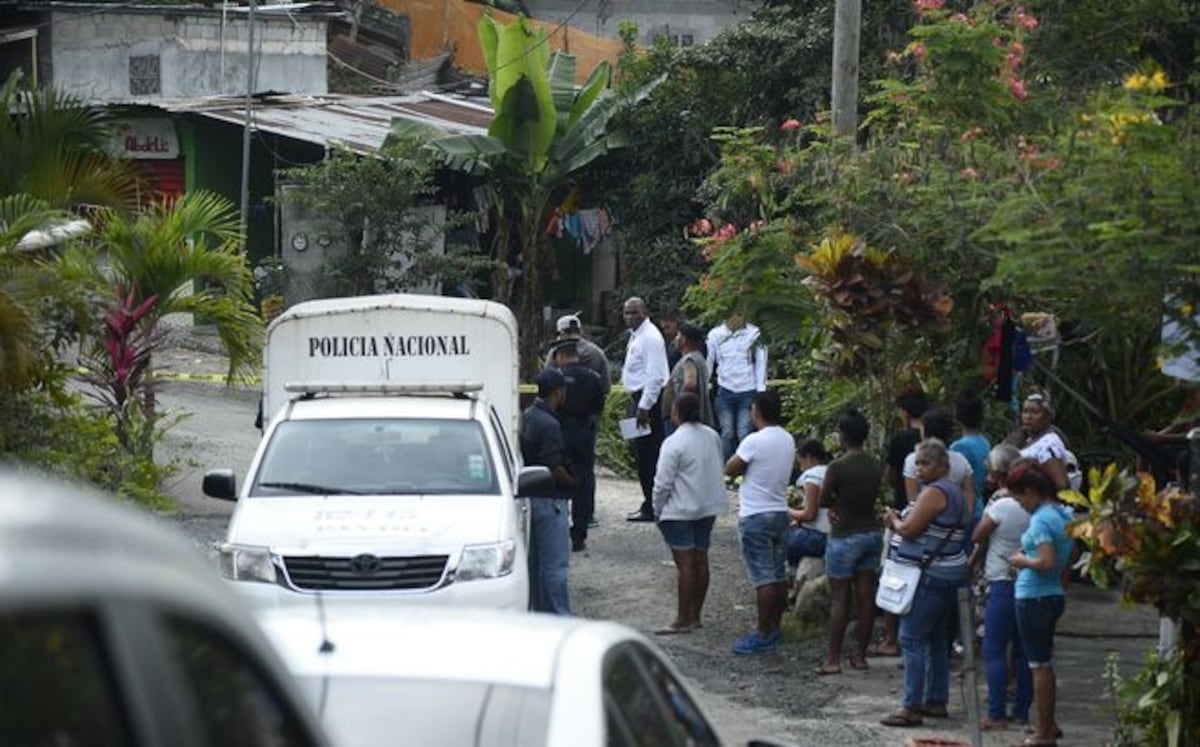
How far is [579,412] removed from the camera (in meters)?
15.6

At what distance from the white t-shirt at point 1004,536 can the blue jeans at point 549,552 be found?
134 inches

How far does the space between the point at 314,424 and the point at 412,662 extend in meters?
7.39

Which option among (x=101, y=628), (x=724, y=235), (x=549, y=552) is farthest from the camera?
(x=724, y=235)

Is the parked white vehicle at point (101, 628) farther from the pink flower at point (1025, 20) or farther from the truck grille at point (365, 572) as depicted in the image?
the pink flower at point (1025, 20)

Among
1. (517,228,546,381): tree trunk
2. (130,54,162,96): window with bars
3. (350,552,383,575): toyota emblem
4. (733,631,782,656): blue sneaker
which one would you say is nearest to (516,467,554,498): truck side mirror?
(350,552,383,575): toyota emblem

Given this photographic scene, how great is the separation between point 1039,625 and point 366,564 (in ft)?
12.5

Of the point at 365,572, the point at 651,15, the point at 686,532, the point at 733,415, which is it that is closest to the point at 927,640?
the point at 686,532

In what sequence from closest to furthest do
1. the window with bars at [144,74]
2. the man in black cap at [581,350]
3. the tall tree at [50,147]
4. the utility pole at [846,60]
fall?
1. the tall tree at [50,147]
2. the utility pole at [846,60]
3. the man in black cap at [581,350]
4. the window with bars at [144,74]

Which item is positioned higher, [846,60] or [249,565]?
[846,60]

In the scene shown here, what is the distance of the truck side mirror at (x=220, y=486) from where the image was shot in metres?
12.1

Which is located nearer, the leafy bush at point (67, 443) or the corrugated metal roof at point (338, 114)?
the leafy bush at point (67, 443)

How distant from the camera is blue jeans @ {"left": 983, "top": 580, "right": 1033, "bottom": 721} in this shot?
10.9 meters

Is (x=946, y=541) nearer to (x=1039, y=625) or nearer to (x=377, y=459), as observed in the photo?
(x=1039, y=625)

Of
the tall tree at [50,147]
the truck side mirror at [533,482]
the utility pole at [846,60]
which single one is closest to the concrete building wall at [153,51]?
the utility pole at [846,60]
